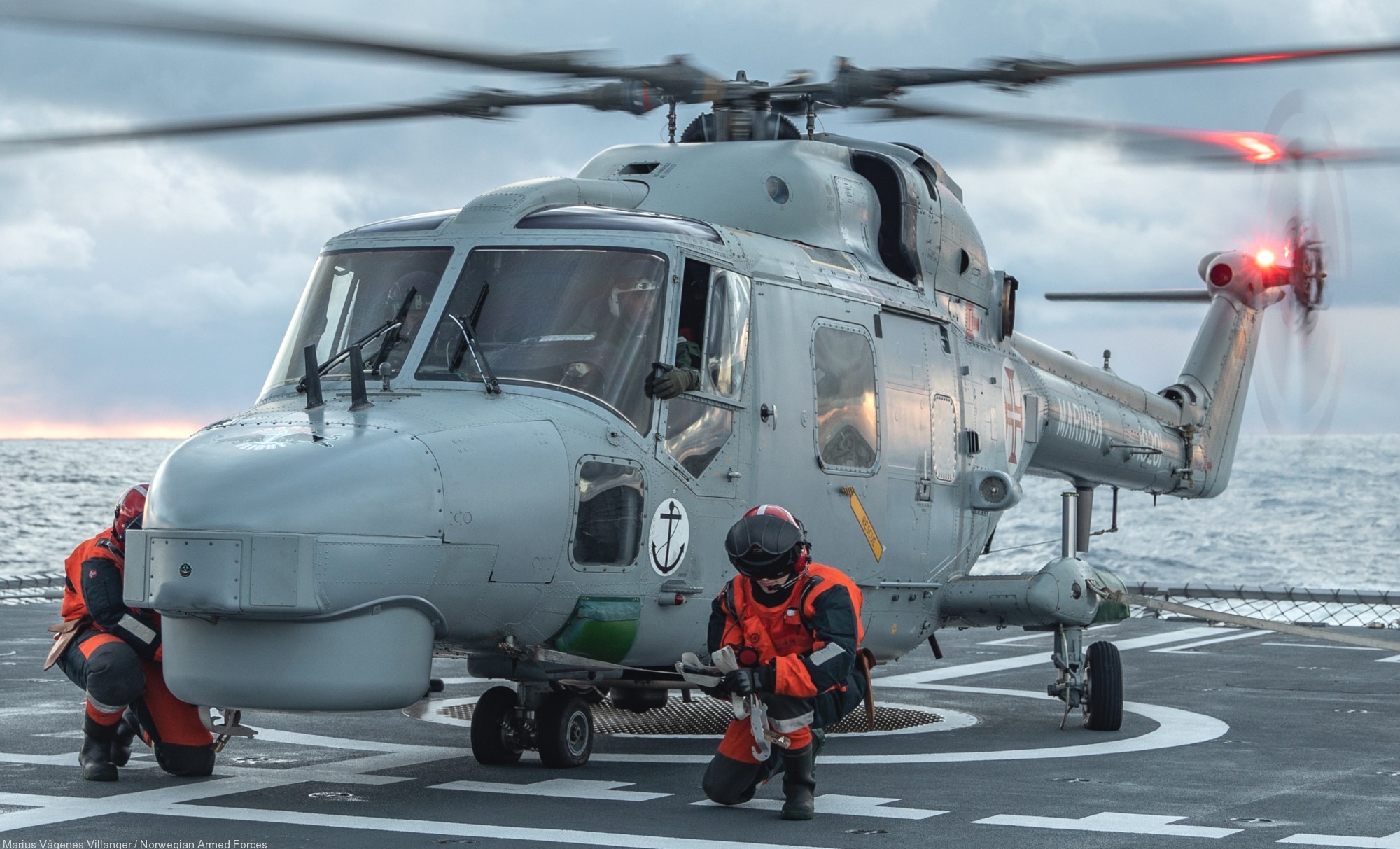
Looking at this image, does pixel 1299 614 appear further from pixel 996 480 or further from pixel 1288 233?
pixel 996 480

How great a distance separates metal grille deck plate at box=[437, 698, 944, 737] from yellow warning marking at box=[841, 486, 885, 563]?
4.37 feet

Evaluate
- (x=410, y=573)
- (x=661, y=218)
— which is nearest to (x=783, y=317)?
(x=661, y=218)

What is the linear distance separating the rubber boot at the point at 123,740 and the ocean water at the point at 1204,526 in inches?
926

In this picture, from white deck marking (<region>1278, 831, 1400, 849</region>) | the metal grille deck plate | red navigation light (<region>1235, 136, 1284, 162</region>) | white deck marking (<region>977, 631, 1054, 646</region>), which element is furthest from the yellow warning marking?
white deck marking (<region>977, 631, 1054, 646</region>)

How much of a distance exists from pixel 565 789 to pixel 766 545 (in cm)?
179

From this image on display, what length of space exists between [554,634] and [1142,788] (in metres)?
3.11

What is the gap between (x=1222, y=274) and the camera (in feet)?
56.0

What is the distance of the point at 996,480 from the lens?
11719 millimetres

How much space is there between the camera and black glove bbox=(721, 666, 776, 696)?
24.6ft

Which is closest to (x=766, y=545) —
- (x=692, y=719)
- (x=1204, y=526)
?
(x=692, y=719)

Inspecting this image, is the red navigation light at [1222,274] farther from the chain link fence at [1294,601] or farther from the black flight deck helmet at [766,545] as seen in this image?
the black flight deck helmet at [766,545]

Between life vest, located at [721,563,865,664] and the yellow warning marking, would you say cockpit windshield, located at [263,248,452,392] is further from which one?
the yellow warning marking

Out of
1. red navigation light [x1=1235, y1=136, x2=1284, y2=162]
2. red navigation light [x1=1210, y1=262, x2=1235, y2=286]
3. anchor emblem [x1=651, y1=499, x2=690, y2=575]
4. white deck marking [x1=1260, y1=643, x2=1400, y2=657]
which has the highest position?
red navigation light [x1=1210, y1=262, x2=1235, y2=286]

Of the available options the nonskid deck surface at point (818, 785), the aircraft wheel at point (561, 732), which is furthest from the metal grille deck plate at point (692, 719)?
the aircraft wheel at point (561, 732)
